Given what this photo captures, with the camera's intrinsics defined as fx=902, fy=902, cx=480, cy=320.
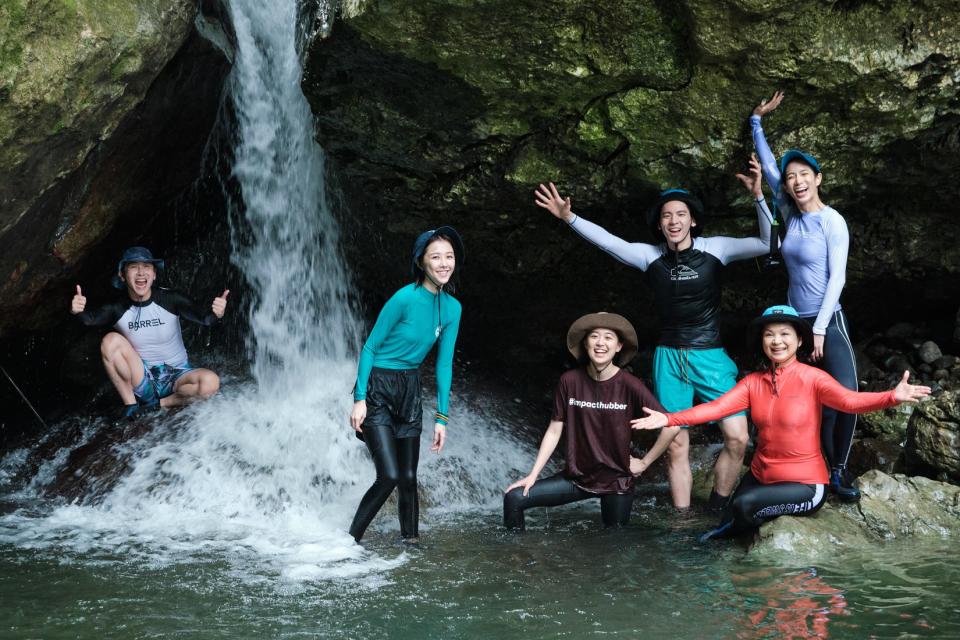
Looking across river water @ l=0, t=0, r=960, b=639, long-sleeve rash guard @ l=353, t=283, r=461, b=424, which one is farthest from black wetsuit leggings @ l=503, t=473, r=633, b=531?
long-sleeve rash guard @ l=353, t=283, r=461, b=424

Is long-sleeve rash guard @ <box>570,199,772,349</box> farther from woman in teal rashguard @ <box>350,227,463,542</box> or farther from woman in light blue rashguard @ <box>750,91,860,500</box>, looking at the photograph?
woman in teal rashguard @ <box>350,227,463,542</box>

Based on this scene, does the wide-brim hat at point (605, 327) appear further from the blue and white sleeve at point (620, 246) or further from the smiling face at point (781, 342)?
the smiling face at point (781, 342)

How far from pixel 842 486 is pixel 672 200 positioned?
2129 millimetres

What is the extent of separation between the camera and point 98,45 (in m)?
5.79

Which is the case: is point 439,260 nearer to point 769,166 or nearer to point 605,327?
point 605,327

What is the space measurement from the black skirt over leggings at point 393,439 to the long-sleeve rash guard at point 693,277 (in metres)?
1.75

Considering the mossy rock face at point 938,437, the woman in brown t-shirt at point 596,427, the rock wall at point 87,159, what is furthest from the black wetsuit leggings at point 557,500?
the rock wall at point 87,159

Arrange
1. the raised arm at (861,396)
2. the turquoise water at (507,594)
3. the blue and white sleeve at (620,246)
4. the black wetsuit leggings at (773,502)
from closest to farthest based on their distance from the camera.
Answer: the turquoise water at (507,594)
the raised arm at (861,396)
the black wetsuit leggings at (773,502)
the blue and white sleeve at (620,246)

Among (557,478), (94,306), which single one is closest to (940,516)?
(557,478)

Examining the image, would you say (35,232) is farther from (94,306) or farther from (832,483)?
(832,483)

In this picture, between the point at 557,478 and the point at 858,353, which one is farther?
the point at 858,353

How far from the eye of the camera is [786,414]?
17.3 feet

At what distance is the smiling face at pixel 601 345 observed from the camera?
5648 mm

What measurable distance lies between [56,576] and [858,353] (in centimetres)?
719
